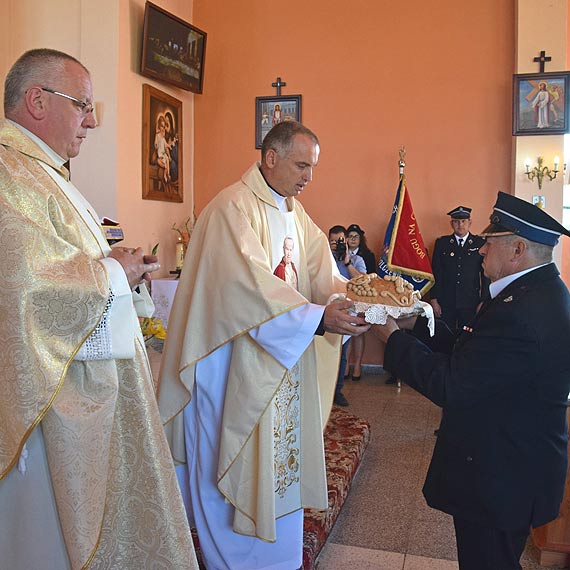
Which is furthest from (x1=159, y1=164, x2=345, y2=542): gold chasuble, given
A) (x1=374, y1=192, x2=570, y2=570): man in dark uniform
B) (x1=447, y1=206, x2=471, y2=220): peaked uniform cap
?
(x1=447, y1=206, x2=471, y2=220): peaked uniform cap

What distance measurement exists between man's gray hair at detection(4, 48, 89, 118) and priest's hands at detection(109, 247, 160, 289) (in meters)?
0.57

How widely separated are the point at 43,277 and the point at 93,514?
717 mm

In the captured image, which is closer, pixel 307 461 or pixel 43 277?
pixel 43 277

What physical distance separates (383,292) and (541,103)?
571 centimetres

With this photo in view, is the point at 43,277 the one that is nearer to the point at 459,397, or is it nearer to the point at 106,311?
the point at 106,311

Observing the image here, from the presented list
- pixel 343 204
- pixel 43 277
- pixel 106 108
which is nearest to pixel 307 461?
pixel 43 277

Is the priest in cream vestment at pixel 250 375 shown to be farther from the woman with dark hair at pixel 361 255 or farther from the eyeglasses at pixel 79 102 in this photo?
the woman with dark hair at pixel 361 255

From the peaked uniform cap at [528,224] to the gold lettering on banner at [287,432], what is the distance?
4.21 feet

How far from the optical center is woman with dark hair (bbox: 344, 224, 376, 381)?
25.3 ft

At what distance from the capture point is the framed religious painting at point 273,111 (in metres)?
8.33

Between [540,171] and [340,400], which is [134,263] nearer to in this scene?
[340,400]

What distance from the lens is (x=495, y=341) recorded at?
6.83 feet

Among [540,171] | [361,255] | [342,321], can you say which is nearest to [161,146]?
[361,255]

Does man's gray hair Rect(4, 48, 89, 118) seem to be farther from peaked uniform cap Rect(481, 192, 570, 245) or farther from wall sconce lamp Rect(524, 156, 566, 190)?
wall sconce lamp Rect(524, 156, 566, 190)
